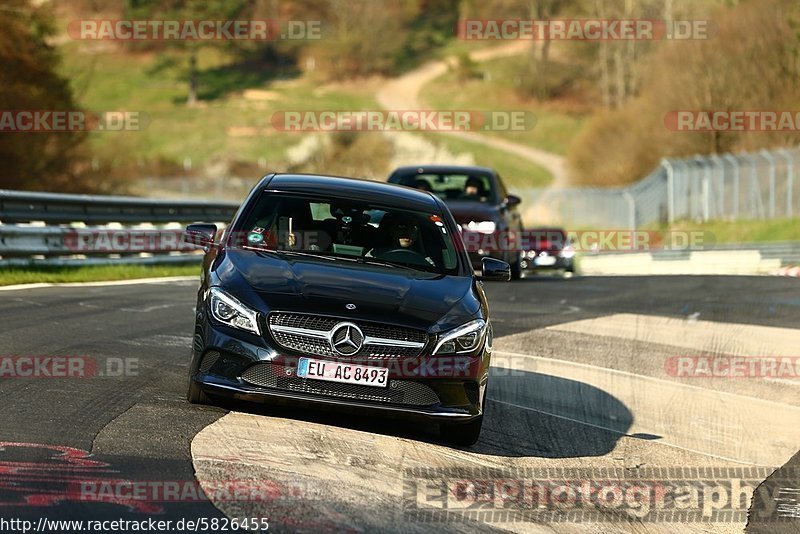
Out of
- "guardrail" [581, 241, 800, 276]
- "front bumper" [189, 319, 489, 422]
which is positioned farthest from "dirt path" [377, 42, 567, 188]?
"front bumper" [189, 319, 489, 422]

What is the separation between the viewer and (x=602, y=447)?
28.9 ft

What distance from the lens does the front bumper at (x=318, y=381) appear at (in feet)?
24.6

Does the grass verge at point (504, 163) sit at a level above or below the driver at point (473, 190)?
below

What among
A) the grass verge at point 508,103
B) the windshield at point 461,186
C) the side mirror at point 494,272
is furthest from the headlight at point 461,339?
the grass verge at point 508,103

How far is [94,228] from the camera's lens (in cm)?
2070

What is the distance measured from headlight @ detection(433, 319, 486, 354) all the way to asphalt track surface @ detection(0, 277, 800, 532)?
A: 608 mm

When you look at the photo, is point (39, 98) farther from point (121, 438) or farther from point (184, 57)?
point (184, 57)

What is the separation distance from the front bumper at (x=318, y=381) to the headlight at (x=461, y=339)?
5 centimetres

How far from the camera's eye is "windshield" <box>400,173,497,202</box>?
20.2m

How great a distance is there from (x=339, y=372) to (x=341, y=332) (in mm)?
222

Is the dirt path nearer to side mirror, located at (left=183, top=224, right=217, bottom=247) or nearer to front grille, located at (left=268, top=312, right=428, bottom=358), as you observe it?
side mirror, located at (left=183, top=224, right=217, bottom=247)

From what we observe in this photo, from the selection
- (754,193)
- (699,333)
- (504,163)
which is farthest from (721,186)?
(504,163)

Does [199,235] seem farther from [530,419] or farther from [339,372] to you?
[530,419]

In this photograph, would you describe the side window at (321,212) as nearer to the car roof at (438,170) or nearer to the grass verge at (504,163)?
the car roof at (438,170)
